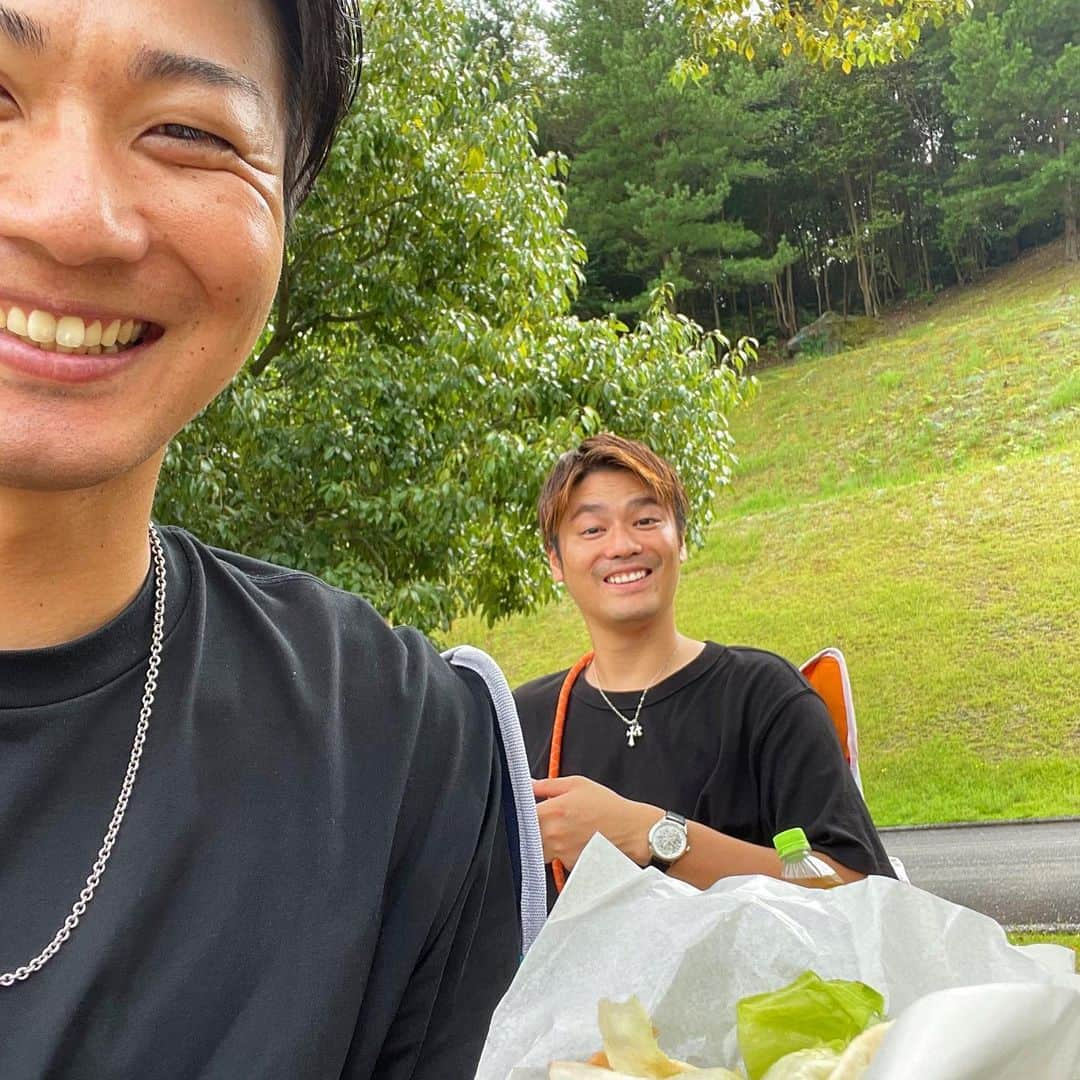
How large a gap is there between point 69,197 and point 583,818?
159 centimetres

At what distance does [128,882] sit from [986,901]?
707cm

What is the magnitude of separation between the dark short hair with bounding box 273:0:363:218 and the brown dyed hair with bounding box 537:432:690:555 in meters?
1.79

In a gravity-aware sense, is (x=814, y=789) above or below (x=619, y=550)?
below

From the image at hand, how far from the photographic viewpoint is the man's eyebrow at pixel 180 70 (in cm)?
91

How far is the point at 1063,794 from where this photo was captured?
34.3 feet

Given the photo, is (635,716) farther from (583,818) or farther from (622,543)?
(583,818)

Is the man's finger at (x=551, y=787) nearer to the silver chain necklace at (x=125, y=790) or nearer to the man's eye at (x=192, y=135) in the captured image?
the silver chain necklace at (x=125, y=790)

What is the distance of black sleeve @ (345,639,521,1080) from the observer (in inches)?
40.6

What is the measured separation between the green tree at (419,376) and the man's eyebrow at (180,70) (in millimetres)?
4628

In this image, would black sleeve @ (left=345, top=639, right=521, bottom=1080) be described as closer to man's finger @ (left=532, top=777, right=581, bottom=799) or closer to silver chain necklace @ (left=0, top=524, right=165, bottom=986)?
silver chain necklace @ (left=0, top=524, right=165, bottom=986)

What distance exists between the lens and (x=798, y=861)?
6.17ft

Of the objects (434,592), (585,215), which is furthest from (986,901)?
(585,215)

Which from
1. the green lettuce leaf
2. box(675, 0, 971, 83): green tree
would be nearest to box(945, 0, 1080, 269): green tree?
box(675, 0, 971, 83): green tree

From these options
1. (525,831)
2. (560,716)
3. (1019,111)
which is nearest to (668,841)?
(560,716)
